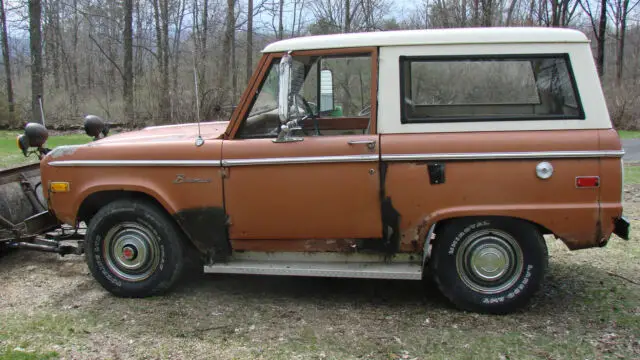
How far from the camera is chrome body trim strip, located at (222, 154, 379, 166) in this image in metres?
3.83

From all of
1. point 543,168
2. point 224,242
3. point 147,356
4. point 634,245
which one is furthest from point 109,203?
point 634,245

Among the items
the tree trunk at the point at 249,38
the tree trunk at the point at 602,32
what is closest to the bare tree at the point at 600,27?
the tree trunk at the point at 602,32

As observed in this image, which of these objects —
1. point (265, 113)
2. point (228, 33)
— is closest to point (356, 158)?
point (265, 113)

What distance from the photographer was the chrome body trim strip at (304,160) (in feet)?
12.6

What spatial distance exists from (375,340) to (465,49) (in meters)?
2.18

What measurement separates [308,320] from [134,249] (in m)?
1.58

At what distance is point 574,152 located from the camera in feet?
12.0

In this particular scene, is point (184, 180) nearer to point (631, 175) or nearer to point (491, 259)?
point (491, 259)

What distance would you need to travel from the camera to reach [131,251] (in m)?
4.32

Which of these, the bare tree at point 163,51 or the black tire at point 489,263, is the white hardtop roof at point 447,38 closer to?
the black tire at point 489,263

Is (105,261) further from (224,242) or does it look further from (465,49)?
(465,49)

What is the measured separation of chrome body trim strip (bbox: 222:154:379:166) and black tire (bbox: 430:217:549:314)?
0.82 metres

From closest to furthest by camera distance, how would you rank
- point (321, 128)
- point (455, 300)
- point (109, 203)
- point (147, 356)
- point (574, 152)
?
point (147, 356) → point (574, 152) → point (455, 300) → point (109, 203) → point (321, 128)

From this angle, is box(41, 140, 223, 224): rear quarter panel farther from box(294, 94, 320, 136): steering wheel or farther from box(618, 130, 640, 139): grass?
box(618, 130, 640, 139): grass
